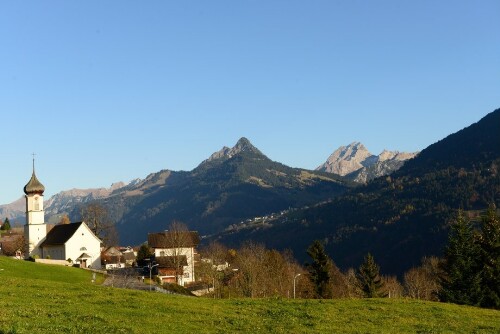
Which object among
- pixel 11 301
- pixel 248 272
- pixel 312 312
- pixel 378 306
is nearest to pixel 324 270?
pixel 248 272

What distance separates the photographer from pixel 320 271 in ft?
264

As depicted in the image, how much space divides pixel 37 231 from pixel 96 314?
3570 inches

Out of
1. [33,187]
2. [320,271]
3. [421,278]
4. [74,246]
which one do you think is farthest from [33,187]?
[421,278]

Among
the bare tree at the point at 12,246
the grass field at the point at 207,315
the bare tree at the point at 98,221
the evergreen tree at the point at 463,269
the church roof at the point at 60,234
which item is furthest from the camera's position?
the bare tree at the point at 98,221

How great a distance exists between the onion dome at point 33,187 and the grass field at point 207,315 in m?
69.8

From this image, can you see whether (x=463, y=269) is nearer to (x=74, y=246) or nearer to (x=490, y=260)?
(x=490, y=260)

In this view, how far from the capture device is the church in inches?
4368

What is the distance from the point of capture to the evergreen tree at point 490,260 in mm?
61938

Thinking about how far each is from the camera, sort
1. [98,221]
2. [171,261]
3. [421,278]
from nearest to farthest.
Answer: [171,261], [421,278], [98,221]

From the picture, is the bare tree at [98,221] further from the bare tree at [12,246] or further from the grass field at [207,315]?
the grass field at [207,315]

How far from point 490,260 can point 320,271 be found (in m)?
24.0

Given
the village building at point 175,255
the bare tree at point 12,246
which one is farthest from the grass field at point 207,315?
the bare tree at point 12,246

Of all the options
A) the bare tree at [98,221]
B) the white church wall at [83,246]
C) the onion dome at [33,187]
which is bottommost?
the white church wall at [83,246]

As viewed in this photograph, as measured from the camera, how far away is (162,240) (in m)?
131
